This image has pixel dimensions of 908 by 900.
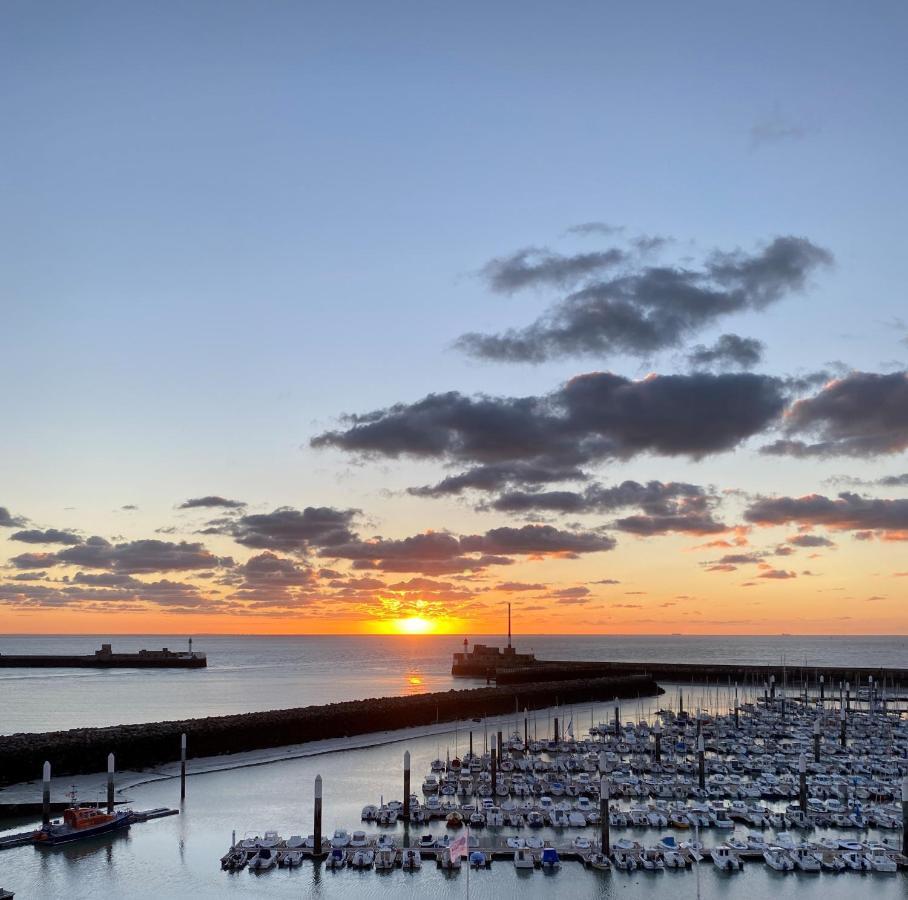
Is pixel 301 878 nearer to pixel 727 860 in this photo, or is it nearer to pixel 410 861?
pixel 410 861

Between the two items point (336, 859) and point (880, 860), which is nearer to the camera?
point (336, 859)

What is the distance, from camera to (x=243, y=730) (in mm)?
70500

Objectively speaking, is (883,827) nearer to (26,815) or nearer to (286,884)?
(286,884)

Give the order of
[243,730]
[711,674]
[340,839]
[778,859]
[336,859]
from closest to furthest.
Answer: [336,859] < [778,859] < [340,839] < [243,730] < [711,674]

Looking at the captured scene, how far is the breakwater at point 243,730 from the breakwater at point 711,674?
30448 millimetres

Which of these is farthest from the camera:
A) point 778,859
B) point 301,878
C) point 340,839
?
point 340,839

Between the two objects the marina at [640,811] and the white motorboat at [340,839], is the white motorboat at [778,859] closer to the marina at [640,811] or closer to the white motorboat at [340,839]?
the marina at [640,811]

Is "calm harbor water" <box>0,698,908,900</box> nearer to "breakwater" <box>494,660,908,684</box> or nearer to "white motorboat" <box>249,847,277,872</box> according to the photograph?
"white motorboat" <box>249,847,277,872</box>

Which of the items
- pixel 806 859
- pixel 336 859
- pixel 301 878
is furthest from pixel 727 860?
pixel 301 878

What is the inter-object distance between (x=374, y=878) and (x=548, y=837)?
31.2ft

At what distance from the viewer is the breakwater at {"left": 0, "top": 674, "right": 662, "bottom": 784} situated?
5784 cm

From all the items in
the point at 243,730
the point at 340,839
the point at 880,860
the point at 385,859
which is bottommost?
the point at 880,860

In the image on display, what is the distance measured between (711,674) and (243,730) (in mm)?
93376

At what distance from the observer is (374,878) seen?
127 feet
